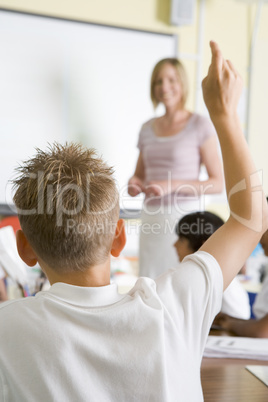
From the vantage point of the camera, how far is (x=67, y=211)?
2.04 ft

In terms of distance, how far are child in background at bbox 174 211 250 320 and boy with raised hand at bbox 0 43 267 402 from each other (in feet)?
3.53

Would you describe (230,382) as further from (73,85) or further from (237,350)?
(73,85)

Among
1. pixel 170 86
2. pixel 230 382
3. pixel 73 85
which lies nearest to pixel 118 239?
pixel 230 382

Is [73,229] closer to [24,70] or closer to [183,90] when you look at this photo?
[183,90]

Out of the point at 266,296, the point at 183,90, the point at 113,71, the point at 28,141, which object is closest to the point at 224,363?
the point at 266,296

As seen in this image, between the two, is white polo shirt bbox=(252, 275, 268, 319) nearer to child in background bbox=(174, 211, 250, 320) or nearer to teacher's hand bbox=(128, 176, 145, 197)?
child in background bbox=(174, 211, 250, 320)

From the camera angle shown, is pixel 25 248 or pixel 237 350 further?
pixel 237 350

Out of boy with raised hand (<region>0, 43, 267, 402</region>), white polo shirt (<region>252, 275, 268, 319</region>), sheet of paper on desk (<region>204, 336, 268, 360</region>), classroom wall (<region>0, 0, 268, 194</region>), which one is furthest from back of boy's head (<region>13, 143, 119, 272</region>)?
classroom wall (<region>0, 0, 268, 194</region>)

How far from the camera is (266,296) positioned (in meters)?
1.61

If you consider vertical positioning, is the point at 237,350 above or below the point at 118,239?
below

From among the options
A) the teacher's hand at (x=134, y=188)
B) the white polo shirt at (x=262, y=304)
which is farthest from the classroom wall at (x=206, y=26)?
the white polo shirt at (x=262, y=304)

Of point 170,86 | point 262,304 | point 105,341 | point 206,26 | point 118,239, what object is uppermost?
point 206,26

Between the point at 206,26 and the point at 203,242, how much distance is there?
255cm

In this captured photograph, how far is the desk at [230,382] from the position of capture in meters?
0.73
